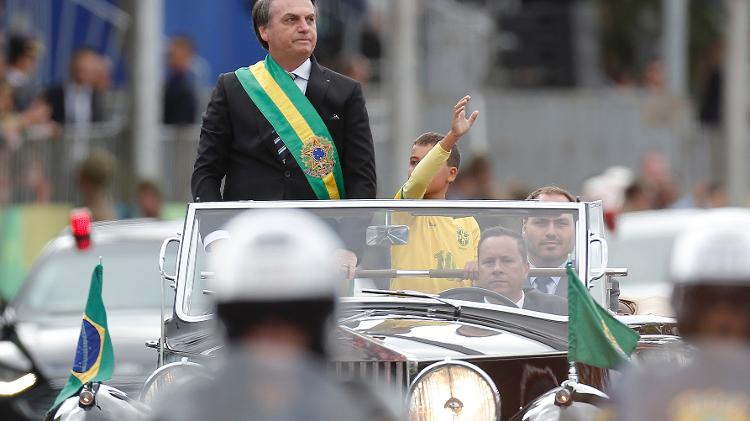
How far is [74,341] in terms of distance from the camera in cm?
1163

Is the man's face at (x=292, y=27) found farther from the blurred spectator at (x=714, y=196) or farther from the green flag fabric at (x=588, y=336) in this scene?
the blurred spectator at (x=714, y=196)

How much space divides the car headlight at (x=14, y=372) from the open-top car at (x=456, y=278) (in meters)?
2.87

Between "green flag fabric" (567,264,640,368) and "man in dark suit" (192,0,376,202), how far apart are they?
7.31ft

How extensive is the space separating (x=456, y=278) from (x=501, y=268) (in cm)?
18

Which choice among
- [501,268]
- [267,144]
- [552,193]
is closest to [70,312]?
[267,144]

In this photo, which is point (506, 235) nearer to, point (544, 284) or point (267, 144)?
point (544, 284)

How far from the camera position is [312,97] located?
27.8 ft

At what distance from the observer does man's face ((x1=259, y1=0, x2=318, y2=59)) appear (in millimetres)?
8305

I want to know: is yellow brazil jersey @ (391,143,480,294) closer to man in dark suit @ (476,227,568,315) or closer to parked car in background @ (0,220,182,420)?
man in dark suit @ (476,227,568,315)

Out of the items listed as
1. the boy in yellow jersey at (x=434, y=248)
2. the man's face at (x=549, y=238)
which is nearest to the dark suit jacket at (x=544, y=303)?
the man's face at (x=549, y=238)

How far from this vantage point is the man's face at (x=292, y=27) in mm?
8305

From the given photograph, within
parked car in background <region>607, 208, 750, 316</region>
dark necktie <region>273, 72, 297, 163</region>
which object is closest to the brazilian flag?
dark necktie <region>273, 72, 297, 163</region>

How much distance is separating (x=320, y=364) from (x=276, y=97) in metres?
4.38

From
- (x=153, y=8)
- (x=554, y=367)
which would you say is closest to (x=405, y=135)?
(x=153, y=8)
